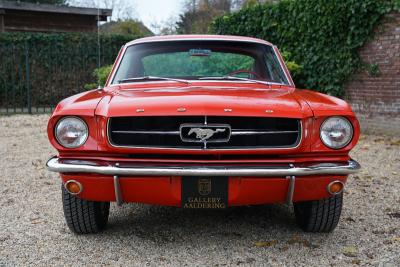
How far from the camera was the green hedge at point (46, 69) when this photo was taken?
1329 cm

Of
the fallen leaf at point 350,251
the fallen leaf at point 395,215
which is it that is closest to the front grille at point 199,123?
the fallen leaf at point 350,251

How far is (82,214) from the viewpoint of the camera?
3303 mm

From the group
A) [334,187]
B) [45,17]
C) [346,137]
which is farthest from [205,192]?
[45,17]

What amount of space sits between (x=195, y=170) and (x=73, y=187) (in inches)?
31.7

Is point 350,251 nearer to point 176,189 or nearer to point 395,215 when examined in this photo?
point 395,215

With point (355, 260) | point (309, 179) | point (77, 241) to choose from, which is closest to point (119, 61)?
point (77, 241)

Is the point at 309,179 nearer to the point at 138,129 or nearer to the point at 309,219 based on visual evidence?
the point at 309,219

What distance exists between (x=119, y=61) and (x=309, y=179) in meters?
2.12

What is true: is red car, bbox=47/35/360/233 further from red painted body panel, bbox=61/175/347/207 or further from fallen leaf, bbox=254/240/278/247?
fallen leaf, bbox=254/240/278/247

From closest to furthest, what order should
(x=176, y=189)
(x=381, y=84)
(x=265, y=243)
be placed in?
(x=176, y=189), (x=265, y=243), (x=381, y=84)

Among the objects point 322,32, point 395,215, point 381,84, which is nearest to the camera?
point 395,215

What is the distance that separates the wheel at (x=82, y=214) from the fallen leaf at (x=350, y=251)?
1.73 metres

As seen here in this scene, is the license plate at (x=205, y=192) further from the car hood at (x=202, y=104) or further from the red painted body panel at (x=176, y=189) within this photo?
the car hood at (x=202, y=104)

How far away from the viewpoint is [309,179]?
2.94 m
